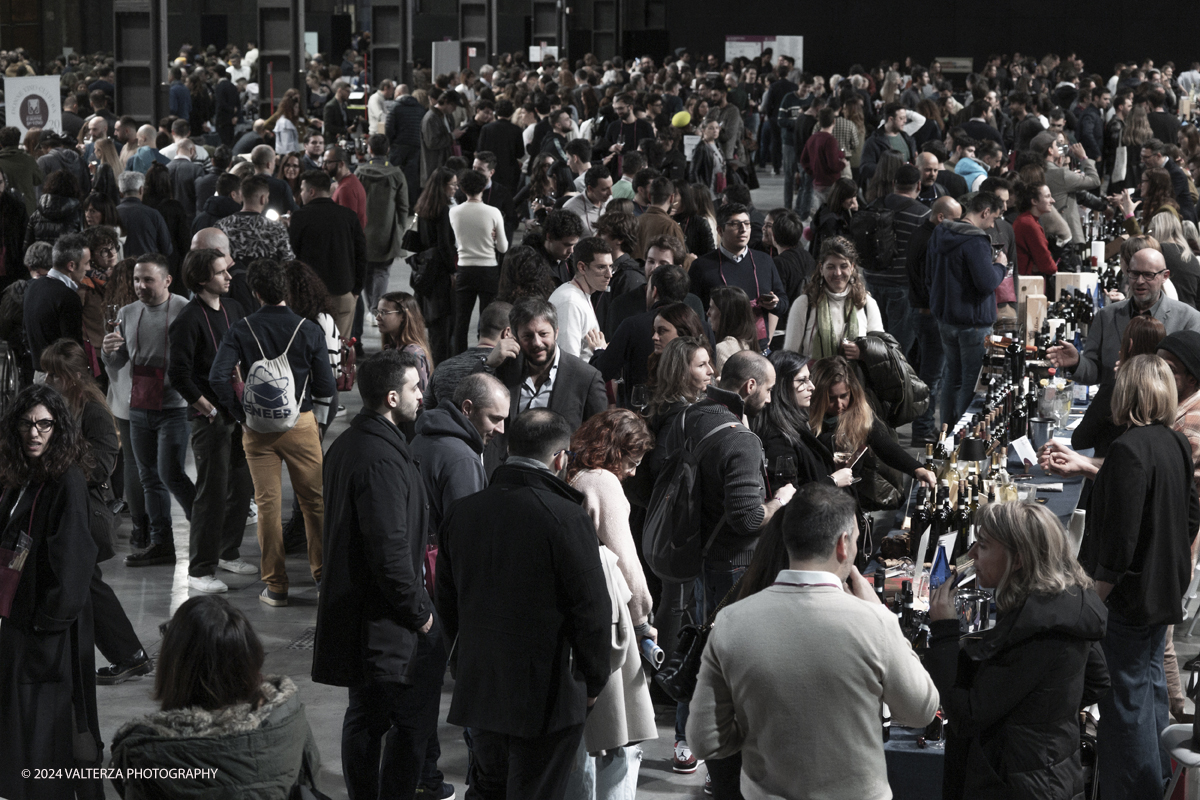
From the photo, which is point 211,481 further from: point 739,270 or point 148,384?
point 739,270

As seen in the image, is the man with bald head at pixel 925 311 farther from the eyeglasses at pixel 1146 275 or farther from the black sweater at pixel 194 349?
the black sweater at pixel 194 349

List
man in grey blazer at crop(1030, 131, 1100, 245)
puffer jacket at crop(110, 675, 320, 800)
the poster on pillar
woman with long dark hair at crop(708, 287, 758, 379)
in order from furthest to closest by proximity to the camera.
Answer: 1. the poster on pillar
2. man in grey blazer at crop(1030, 131, 1100, 245)
3. woman with long dark hair at crop(708, 287, 758, 379)
4. puffer jacket at crop(110, 675, 320, 800)

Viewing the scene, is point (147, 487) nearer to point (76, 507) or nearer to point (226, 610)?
point (76, 507)

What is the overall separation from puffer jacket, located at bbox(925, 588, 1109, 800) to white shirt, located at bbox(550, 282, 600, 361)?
3.35 meters

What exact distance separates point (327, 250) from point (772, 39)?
2469 centimetres

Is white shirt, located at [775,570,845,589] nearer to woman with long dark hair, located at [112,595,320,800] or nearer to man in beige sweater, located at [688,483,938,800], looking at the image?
man in beige sweater, located at [688,483,938,800]

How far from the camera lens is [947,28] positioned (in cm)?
3241

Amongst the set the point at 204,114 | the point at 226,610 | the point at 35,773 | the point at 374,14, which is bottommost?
the point at 35,773

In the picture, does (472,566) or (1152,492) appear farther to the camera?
(1152,492)

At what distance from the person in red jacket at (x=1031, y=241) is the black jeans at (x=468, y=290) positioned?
341 cm

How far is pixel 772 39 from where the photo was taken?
31.8 m

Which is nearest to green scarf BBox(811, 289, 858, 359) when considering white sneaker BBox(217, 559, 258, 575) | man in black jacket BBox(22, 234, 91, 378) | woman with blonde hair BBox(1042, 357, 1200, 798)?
woman with blonde hair BBox(1042, 357, 1200, 798)

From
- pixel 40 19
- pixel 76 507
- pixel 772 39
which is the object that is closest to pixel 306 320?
→ pixel 76 507

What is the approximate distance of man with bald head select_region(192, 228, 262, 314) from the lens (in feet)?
23.6
